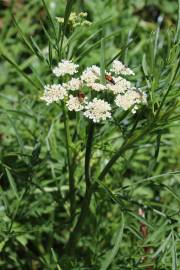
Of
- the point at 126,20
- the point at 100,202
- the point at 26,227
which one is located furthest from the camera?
the point at 126,20

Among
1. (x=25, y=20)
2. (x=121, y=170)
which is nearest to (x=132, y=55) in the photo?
(x=25, y=20)

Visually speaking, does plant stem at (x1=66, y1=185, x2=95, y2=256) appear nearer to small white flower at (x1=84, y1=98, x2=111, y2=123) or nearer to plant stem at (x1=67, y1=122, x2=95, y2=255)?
plant stem at (x1=67, y1=122, x2=95, y2=255)

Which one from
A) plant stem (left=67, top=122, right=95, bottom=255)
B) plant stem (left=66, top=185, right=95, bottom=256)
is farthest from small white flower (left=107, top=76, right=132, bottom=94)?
plant stem (left=66, top=185, right=95, bottom=256)

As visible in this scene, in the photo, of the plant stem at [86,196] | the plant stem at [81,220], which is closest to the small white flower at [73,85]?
the plant stem at [86,196]

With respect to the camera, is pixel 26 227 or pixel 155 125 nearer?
pixel 155 125

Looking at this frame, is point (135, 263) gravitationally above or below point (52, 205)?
A: below

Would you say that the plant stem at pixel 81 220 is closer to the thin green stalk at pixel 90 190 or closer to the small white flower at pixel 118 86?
the thin green stalk at pixel 90 190

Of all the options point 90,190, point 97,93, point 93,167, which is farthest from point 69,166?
point 93,167

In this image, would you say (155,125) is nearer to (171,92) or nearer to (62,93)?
(171,92)

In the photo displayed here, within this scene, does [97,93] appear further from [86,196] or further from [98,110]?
[86,196]
